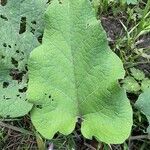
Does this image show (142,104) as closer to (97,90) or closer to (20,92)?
(97,90)

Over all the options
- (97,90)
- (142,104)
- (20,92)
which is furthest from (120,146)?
(20,92)

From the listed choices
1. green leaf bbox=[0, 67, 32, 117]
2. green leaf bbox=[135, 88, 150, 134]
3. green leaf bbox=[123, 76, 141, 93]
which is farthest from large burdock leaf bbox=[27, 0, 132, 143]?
green leaf bbox=[123, 76, 141, 93]

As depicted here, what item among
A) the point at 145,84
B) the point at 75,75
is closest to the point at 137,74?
the point at 145,84

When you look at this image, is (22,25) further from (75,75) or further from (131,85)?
(131,85)

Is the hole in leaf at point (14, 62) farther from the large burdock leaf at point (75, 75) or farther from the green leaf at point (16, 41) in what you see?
the large burdock leaf at point (75, 75)

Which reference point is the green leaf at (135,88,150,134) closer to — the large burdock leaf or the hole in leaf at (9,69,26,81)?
the large burdock leaf
